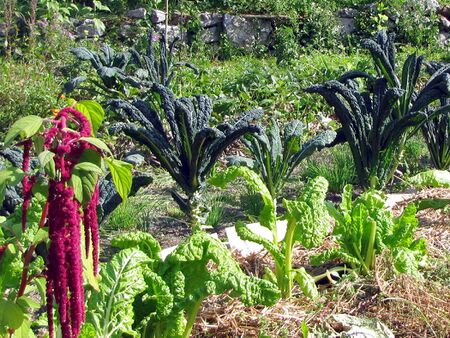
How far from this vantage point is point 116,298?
3227mm

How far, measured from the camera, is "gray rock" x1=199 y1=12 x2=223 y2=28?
12.2m

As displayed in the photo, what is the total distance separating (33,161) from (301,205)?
61.7 inches

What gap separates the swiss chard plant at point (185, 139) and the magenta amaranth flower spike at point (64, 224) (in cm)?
243

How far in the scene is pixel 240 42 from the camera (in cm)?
1209

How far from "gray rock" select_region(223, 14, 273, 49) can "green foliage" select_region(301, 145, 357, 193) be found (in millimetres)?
5526

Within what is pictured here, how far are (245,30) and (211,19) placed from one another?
551mm

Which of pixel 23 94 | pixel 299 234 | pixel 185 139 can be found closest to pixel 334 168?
pixel 185 139

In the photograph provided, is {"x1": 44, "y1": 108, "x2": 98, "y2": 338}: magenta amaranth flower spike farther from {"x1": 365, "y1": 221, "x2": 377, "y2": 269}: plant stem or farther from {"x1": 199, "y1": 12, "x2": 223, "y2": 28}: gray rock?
{"x1": 199, "y1": 12, "x2": 223, "y2": 28}: gray rock

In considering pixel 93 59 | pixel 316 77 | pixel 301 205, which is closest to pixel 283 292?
pixel 301 205

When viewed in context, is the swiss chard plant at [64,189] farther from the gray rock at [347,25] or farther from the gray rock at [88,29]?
the gray rock at [347,25]

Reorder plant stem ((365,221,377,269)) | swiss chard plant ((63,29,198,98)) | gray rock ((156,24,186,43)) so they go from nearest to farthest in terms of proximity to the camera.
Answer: plant stem ((365,221,377,269)), swiss chard plant ((63,29,198,98)), gray rock ((156,24,186,43))

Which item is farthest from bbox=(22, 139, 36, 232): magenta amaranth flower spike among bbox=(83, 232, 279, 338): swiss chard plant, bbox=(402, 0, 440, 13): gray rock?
bbox=(402, 0, 440, 13): gray rock

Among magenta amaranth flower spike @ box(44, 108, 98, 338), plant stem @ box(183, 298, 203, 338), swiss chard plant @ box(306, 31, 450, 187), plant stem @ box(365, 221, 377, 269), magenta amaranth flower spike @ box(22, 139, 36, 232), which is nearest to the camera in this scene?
magenta amaranth flower spike @ box(44, 108, 98, 338)

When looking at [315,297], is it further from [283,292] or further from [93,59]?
[93,59]
